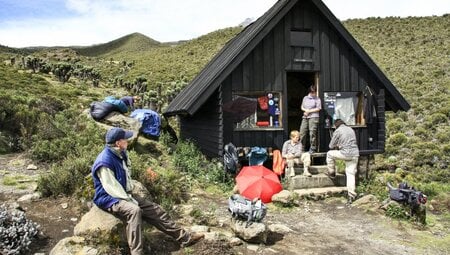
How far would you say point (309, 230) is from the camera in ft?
26.7

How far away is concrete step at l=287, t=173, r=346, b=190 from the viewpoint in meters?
11.0

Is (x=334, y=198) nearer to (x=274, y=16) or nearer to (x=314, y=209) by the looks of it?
(x=314, y=209)

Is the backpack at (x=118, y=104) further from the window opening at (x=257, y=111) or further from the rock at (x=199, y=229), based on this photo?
the rock at (x=199, y=229)

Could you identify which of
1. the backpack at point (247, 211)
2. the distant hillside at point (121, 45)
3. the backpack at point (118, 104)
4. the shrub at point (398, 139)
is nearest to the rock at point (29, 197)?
the backpack at point (247, 211)

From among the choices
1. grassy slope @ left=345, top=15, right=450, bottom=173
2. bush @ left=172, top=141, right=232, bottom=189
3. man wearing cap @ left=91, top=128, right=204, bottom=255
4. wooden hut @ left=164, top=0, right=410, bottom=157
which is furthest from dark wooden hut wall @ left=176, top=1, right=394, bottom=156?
grassy slope @ left=345, top=15, right=450, bottom=173

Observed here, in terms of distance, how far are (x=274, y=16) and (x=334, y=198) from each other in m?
5.72


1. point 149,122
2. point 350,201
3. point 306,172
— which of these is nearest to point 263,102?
point 306,172

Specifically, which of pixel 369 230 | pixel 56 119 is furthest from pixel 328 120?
pixel 56 119

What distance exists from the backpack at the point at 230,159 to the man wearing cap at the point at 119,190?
18.3 feet

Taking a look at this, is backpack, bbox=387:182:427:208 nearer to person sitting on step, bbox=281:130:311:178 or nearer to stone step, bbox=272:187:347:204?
stone step, bbox=272:187:347:204

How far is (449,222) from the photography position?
10109 mm

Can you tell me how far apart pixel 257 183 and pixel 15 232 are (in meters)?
5.51

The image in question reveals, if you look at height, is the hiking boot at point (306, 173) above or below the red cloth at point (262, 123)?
below

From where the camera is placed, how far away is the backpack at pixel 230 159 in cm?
1137
